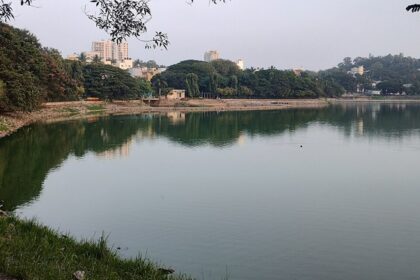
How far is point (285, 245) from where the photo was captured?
1033 cm

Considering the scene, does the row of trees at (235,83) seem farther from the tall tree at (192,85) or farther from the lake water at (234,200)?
the lake water at (234,200)

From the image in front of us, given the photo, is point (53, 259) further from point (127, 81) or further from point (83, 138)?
point (127, 81)

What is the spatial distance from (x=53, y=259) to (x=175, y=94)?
64.8 meters

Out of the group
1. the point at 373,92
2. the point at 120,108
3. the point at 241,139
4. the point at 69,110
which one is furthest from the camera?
the point at 373,92

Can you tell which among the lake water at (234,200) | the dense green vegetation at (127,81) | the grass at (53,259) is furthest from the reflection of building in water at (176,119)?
the grass at (53,259)

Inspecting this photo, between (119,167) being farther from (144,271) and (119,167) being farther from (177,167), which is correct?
(144,271)

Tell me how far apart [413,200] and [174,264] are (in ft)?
28.2

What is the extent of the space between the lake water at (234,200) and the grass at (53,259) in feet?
8.35

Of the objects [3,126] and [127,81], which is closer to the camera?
[3,126]

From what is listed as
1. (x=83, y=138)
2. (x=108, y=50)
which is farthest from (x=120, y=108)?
(x=108, y=50)

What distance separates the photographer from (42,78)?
39.8m

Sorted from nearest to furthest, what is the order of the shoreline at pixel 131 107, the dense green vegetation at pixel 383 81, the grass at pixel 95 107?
the shoreline at pixel 131 107 → the grass at pixel 95 107 → the dense green vegetation at pixel 383 81

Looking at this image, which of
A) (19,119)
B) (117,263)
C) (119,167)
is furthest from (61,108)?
(117,263)

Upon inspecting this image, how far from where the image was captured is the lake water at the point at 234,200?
31.2ft
